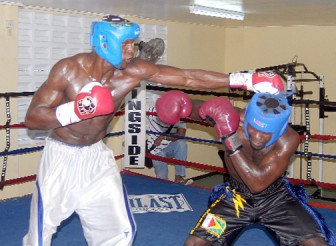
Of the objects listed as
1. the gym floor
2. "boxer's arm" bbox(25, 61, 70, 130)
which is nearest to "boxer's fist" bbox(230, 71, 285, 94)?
"boxer's arm" bbox(25, 61, 70, 130)

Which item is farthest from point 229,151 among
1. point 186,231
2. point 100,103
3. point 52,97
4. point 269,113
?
point 186,231

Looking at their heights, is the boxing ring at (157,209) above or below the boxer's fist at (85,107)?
below

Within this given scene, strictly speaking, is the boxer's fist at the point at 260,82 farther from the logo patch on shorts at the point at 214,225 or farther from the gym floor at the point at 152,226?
the gym floor at the point at 152,226

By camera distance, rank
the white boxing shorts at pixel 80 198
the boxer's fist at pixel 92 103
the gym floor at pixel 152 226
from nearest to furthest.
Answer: the boxer's fist at pixel 92 103 → the white boxing shorts at pixel 80 198 → the gym floor at pixel 152 226

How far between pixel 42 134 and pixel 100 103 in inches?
119

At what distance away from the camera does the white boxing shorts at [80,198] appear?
2.42m

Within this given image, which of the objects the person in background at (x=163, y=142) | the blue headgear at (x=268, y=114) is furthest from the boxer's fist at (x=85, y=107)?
the person in background at (x=163, y=142)

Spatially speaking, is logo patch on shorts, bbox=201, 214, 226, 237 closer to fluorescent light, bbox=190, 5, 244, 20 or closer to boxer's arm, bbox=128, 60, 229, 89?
boxer's arm, bbox=128, 60, 229, 89

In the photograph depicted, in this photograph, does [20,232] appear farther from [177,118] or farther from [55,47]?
[55,47]

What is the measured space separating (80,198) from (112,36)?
2.61ft

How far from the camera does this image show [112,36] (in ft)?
7.70

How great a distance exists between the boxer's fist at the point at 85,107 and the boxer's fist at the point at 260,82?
2.47 ft

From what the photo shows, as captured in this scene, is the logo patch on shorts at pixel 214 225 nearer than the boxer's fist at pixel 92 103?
No

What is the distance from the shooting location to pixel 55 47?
5.11 metres
